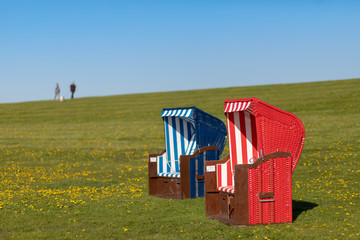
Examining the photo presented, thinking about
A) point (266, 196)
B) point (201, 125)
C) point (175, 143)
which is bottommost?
point (266, 196)

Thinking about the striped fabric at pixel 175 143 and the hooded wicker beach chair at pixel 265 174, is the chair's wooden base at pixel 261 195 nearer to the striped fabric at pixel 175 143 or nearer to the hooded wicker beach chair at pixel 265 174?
the hooded wicker beach chair at pixel 265 174

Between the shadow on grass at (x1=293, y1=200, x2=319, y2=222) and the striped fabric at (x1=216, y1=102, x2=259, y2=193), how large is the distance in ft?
4.75

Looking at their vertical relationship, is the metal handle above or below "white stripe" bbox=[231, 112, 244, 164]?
below

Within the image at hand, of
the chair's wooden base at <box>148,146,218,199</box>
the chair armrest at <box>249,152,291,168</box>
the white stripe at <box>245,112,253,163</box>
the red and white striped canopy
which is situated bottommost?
the chair's wooden base at <box>148,146,218,199</box>

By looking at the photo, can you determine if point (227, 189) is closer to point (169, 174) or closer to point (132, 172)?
point (169, 174)

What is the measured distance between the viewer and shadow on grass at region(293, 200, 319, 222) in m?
11.0

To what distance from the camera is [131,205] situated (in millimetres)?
12906

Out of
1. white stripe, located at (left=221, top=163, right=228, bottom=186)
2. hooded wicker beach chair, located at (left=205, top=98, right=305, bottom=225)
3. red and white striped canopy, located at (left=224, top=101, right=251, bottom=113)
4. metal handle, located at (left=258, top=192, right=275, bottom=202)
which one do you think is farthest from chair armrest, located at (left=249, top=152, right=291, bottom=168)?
white stripe, located at (left=221, top=163, right=228, bottom=186)

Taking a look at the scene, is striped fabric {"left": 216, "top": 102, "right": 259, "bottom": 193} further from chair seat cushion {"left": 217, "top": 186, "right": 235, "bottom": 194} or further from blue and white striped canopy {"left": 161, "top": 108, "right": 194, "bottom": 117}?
blue and white striped canopy {"left": 161, "top": 108, "right": 194, "bottom": 117}

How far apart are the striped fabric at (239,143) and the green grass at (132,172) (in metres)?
1.00

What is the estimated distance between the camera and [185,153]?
14703 millimetres

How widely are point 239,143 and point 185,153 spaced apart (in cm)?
378

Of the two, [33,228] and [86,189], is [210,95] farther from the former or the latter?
[33,228]

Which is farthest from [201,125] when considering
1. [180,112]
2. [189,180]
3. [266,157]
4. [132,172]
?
[132,172]
